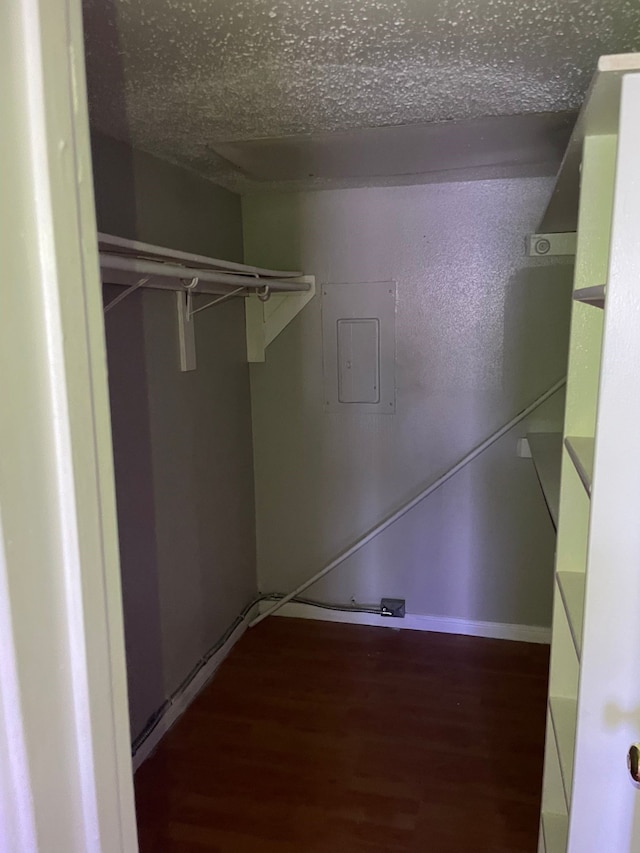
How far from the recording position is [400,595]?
3.04 metres

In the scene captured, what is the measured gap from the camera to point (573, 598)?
138 centimetres

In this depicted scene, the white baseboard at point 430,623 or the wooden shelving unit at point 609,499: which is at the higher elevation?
the wooden shelving unit at point 609,499

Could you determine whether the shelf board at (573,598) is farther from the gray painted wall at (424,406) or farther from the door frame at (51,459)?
the gray painted wall at (424,406)

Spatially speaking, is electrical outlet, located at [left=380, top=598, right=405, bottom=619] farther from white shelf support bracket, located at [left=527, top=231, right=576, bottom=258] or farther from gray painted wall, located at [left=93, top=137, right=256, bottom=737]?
white shelf support bracket, located at [left=527, top=231, right=576, bottom=258]

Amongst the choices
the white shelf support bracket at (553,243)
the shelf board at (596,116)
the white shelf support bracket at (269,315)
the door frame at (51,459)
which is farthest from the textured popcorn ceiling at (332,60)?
the white shelf support bracket at (269,315)

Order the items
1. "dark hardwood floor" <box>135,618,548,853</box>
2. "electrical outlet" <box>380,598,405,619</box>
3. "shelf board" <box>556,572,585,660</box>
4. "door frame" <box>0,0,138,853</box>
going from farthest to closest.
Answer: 1. "electrical outlet" <box>380,598,405,619</box>
2. "dark hardwood floor" <box>135,618,548,853</box>
3. "shelf board" <box>556,572,585,660</box>
4. "door frame" <box>0,0,138,853</box>

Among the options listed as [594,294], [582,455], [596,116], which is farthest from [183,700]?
[596,116]

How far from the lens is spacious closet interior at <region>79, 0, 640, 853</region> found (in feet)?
5.58

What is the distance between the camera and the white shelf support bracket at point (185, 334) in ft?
7.48

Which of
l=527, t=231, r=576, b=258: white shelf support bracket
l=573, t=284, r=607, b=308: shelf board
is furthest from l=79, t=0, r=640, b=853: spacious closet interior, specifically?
l=573, t=284, r=607, b=308: shelf board

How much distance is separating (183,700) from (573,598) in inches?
64.8

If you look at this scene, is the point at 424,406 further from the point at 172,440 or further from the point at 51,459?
the point at 51,459

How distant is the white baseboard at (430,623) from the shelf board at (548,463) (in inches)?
35.0

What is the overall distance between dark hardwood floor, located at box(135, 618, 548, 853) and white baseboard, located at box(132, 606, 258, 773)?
3 cm
